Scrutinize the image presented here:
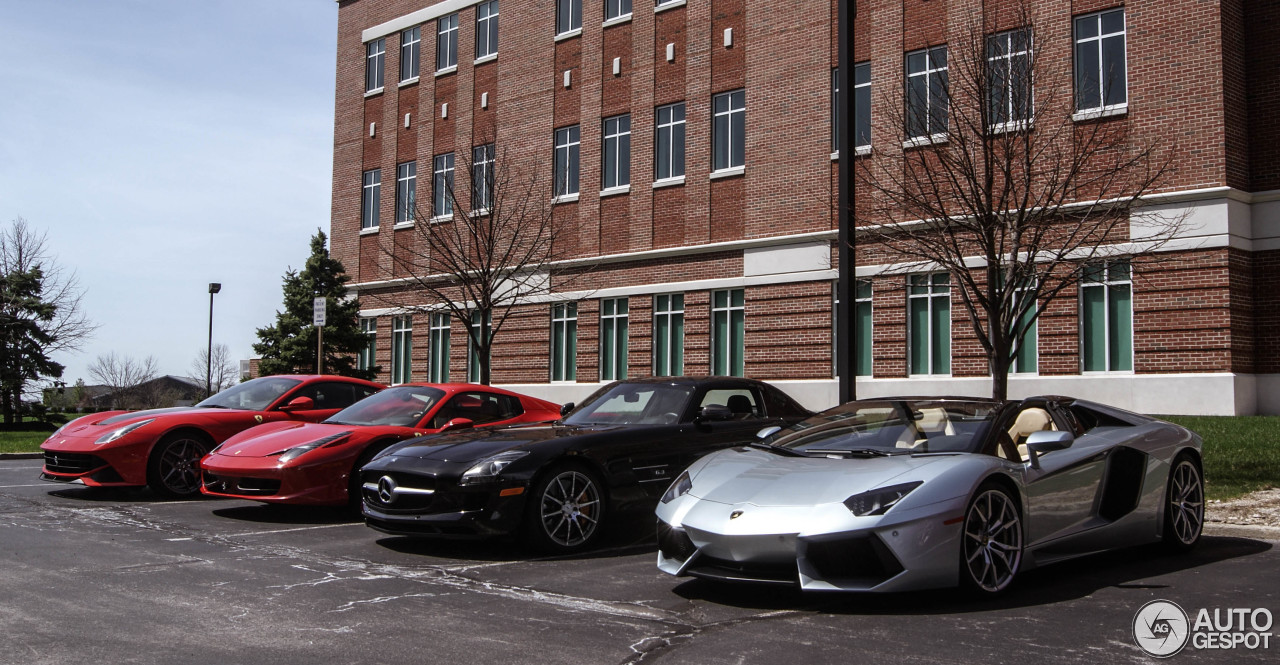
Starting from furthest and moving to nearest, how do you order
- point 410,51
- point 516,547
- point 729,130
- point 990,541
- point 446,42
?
1. point 410,51
2. point 446,42
3. point 729,130
4. point 516,547
5. point 990,541

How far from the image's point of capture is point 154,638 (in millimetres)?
5016

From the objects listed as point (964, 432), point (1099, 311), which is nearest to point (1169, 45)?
point (1099, 311)

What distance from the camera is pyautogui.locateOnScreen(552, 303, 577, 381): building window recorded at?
2744 centimetres

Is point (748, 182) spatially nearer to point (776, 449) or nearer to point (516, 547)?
point (516, 547)

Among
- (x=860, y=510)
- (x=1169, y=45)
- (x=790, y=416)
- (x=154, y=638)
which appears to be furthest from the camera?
(x=1169, y=45)

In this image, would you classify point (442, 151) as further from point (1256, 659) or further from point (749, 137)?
point (1256, 659)

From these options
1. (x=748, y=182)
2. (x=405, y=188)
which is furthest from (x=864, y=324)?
(x=405, y=188)

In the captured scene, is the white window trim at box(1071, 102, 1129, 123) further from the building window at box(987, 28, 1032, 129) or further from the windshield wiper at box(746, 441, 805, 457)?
the windshield wiper at box(746, 441, 805, 457)

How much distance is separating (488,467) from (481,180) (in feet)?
62.1

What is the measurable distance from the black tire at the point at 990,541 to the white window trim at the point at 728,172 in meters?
18.3

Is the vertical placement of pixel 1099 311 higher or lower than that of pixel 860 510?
higher

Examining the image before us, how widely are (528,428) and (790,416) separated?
2496 millimetres

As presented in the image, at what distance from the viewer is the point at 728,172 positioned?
24078 millimetres

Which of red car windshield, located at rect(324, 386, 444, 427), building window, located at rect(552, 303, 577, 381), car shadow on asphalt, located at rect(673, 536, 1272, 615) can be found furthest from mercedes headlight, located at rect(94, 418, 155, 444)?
building window, located at rect(552, 303, 577, 381)
